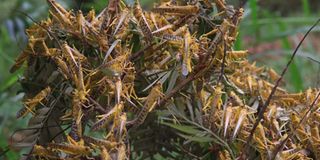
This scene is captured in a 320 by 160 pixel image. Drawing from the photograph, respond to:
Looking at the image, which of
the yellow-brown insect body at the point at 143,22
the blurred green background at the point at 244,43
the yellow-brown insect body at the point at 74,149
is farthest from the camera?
the blurred green background at the point at 244,43

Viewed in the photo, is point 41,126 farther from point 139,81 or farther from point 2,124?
point 2,124

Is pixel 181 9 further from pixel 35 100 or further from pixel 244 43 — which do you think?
pixel 244 43

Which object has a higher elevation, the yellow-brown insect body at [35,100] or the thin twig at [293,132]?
the yellow-brown insect body at [35,100]

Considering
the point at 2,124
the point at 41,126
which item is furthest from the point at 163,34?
the point at 2,124

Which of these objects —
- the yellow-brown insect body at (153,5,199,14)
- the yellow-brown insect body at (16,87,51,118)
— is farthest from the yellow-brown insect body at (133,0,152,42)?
the yellow-brown insect body at (16,87,51,118)

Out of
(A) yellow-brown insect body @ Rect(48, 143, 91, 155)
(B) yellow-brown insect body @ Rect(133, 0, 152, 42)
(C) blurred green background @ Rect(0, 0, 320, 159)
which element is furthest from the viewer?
(C) blurred green background @ Rect(0, 0, 320, 159)

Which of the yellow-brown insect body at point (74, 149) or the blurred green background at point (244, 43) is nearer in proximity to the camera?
the yellow-brown insect body at point (74, 149)

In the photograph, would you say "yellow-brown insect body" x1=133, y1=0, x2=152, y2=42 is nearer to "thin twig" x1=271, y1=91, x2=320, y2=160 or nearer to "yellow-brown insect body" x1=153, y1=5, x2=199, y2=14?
"yellow-brown insect body" x1=153, y1=5, x2=199, y2=14

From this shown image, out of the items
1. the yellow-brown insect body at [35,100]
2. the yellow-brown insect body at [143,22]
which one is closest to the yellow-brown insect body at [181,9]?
the yellow-brown insect body at [143,22]

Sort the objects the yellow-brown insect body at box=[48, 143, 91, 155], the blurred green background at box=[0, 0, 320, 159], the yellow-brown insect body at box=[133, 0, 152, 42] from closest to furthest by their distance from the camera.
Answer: the yellow-brown insect body at box=[48, 143, 91, 155] < the yellow-brown insect body at box=[133, 0, 152, 42] < the blurred green background at box=[0, 0, 320, 159]

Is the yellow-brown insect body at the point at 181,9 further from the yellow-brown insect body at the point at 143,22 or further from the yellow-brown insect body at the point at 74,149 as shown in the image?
the yellow-brown insect body at the point at 74,149
